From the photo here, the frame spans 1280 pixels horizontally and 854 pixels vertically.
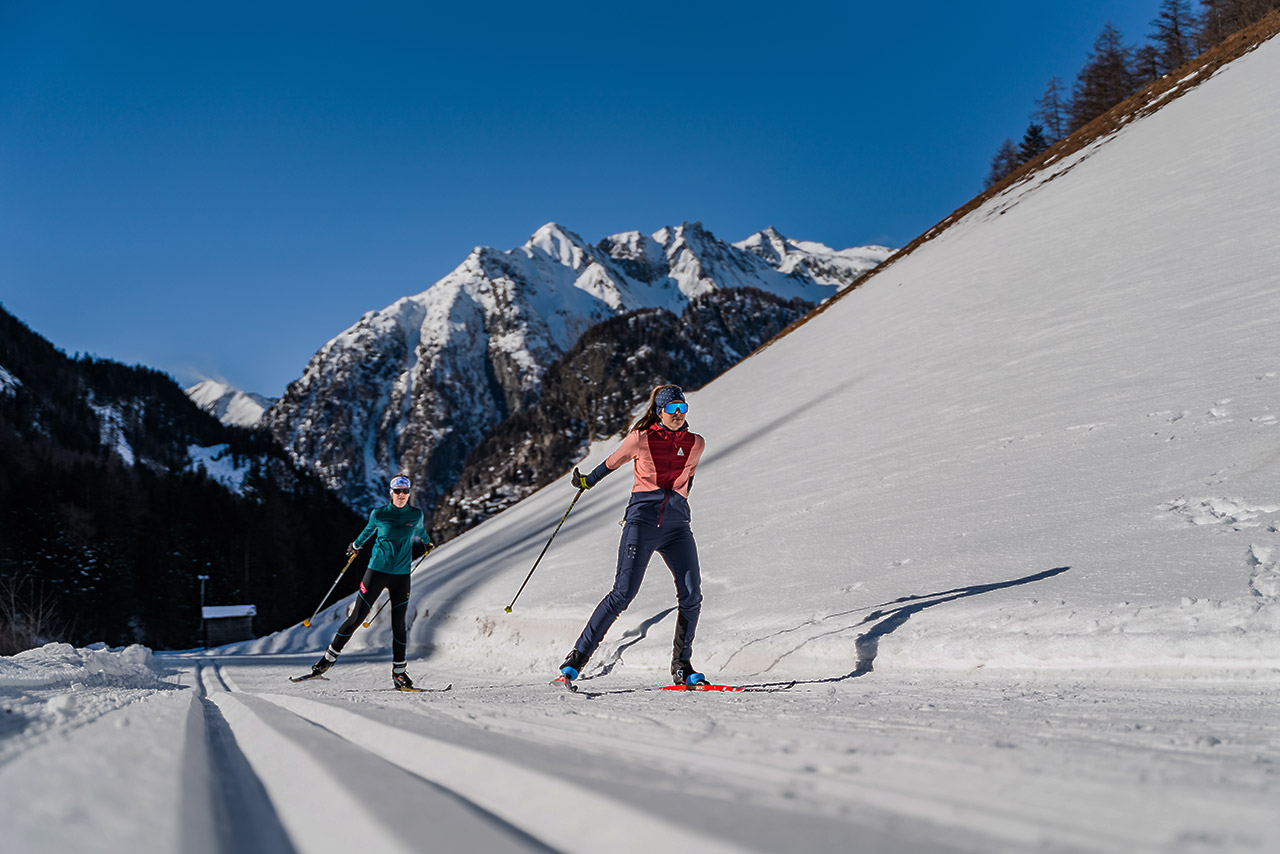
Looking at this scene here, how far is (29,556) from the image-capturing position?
43594 mm

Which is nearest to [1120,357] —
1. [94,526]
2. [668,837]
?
[668,837]

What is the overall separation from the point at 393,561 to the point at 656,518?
3109mm

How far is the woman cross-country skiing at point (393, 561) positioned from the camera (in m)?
6.07

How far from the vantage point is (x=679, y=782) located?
1.27 m

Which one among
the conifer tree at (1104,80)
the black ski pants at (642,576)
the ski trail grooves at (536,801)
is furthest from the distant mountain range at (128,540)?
the conifer tree at (1104,80)

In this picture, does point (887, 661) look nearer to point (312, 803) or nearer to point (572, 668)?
point (572, 668)

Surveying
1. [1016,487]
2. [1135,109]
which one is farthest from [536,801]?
[1135,109]

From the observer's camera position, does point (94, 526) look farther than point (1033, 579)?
Yes

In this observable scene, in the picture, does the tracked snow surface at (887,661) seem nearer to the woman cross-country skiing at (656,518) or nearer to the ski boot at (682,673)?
the ski boot at (682,673)

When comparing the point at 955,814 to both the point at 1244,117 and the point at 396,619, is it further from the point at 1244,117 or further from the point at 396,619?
the point at 1244,117

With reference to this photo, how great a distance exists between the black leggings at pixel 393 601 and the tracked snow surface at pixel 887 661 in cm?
60

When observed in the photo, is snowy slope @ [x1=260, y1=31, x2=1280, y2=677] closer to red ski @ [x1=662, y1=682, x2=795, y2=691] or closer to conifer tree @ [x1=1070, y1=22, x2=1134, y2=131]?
red ski @ [x1=662, y1=682, x2=795, y2=691]

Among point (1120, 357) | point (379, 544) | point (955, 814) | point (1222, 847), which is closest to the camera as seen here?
point (1222, 847)

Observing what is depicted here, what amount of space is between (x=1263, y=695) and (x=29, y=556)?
58764 millimetres
